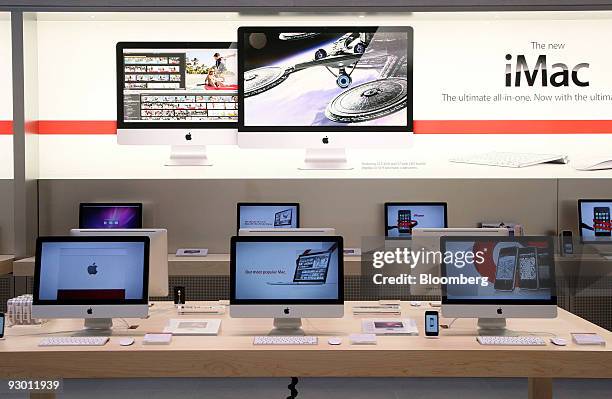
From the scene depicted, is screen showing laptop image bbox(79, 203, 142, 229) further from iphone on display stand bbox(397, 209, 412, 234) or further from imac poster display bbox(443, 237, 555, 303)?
imac poster display bbox(443, 237, 555, 303)

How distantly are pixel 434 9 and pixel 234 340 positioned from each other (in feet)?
12.0

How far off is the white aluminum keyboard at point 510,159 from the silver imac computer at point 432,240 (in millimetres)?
2323

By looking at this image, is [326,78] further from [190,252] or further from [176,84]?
[190,252]

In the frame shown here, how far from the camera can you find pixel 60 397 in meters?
5.05

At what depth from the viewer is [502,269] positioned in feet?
12.6

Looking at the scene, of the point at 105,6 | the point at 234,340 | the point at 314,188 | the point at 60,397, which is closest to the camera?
the point at 234,340

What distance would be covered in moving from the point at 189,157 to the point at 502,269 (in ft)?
11.2

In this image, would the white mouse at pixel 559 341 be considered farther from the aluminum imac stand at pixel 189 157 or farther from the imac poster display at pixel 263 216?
the aluminum imac stand at pixel 189 157

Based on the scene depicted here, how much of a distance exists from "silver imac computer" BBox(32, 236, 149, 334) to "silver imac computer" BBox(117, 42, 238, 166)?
8.39ft

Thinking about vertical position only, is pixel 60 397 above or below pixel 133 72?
below

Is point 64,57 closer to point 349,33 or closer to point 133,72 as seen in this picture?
point 133,72

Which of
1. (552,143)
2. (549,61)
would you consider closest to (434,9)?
(549,61)

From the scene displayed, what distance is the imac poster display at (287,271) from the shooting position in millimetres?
3809

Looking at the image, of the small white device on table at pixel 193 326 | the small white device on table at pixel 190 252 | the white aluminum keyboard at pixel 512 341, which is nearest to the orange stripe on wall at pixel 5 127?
the small white device on table at pixel 190 252
